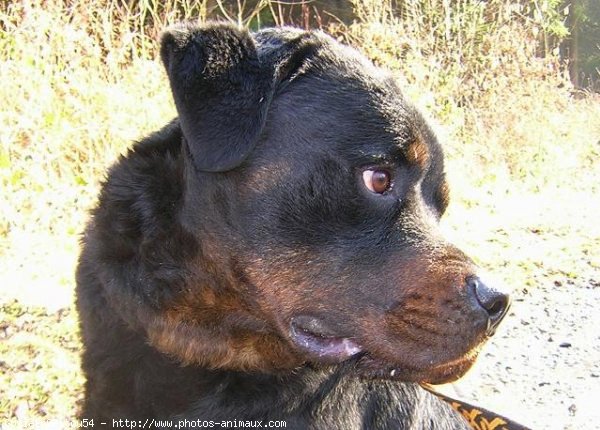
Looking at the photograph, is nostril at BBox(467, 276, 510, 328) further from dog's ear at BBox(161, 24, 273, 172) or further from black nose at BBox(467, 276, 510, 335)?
dog's ear at BBox(161, 24, 273, 172)

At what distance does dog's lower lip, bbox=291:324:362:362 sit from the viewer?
2.47 metres

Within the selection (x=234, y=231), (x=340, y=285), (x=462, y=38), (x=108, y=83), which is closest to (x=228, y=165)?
(x=234, y=231)

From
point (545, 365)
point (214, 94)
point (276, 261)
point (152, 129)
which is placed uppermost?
point (214, 94)

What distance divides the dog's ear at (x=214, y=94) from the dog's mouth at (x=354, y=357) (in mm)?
650

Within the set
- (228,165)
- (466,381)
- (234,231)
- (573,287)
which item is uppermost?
(228,165)

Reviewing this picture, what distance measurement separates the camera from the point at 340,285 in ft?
8.04

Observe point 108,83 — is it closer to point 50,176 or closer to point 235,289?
point 50,176

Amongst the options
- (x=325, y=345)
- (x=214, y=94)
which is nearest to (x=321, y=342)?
(x=325, y=345)

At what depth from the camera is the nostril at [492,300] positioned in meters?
2.34

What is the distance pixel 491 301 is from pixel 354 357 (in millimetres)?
522

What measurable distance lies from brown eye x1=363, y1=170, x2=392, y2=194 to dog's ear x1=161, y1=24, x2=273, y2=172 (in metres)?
0.43

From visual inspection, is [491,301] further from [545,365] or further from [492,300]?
[545,365]

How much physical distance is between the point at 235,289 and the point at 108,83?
443 cm

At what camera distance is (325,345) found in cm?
250
